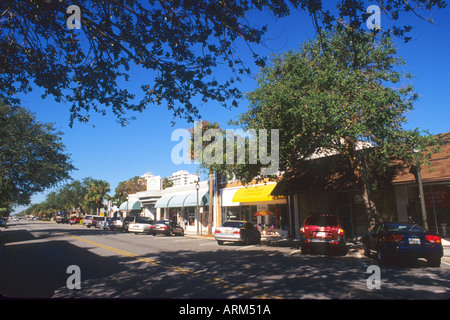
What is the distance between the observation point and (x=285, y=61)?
54.0 ft

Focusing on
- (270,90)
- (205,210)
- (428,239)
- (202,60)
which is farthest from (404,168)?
(205,210)

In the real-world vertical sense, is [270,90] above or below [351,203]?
above

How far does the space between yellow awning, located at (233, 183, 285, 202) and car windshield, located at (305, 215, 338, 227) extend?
394 inches

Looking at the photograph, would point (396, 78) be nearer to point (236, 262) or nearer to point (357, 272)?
point (357, 272)

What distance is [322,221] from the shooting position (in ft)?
42.7

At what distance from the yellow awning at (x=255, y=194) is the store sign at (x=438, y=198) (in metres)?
10.2

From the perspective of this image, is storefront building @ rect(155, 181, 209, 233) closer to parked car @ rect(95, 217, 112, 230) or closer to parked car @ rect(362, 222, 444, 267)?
parked car @ rect(95, 217, 112, 230)

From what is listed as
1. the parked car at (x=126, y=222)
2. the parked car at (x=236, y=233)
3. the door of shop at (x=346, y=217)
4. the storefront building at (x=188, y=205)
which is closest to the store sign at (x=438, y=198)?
the door of shop at (x=346, y=217)

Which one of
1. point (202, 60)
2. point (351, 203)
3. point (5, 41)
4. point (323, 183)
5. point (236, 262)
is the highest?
point (5, 41)

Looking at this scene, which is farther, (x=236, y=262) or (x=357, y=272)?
(x=236, y=262)

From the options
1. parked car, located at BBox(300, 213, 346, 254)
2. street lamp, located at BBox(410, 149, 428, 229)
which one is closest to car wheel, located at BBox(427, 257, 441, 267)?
parked car, located at BBox(300, 213, 346, 254)

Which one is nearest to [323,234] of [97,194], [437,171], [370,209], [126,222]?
[370,209]
